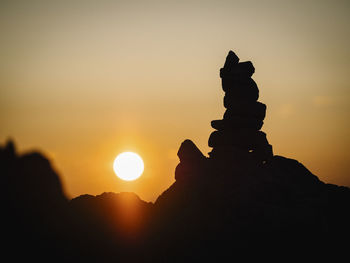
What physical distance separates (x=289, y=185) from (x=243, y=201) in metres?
7.96

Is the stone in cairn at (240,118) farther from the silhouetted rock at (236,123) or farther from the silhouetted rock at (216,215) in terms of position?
the silhouetted rock at (216,215)

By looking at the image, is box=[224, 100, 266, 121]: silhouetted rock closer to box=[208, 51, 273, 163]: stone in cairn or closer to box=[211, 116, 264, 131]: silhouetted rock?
box=[208, 51, 273, 163]: stone in cairn

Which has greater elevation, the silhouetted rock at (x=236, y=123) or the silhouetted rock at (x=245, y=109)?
the silhouetted rock at (x=245, y=109)

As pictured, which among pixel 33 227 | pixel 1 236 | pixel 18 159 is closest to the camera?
pixel 18 159

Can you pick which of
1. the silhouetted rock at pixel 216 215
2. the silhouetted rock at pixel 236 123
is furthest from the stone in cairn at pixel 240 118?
the silhouetted rock at pixel 216 215

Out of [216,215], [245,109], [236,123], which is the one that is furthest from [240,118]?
[216,215]

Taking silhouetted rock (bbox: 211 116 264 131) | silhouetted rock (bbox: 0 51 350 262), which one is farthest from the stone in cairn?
silhouetted rock (bbox: 0 51 350 262)

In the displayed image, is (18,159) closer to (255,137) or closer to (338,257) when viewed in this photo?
(338,257)

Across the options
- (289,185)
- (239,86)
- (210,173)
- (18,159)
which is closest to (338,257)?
(289,185)

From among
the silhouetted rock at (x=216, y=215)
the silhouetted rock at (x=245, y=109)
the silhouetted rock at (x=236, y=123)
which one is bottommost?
the silhouetted rock at (x=216, y=215)

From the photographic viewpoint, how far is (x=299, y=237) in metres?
39.8

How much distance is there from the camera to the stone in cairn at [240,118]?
50938 millimetres

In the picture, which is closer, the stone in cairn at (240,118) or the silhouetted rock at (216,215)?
the silhouetted rock at (216,215)

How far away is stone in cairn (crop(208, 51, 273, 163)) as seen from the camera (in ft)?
167
